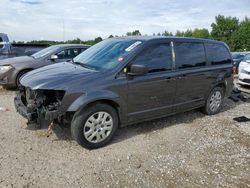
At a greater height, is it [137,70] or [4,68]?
[137,70]

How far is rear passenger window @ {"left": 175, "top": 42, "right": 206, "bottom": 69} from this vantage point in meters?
4.86

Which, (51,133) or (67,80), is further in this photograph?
(51,133)

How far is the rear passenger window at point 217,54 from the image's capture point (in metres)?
5.60

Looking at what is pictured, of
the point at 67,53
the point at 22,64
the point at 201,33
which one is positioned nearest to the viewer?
the point at 22,64

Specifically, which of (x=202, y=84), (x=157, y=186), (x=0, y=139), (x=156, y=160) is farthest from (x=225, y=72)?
(x=0, y=139)

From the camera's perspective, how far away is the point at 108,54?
450 cm

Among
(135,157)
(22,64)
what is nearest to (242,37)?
(22,64)

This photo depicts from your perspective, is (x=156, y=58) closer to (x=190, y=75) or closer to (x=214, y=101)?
(x=190, y=75)

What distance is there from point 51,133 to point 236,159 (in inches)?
120

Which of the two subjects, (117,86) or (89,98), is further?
(117,86)

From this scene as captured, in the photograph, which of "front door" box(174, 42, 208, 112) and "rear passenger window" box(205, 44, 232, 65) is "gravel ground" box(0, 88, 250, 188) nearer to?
"front door" box(174, 42, 208, 112)

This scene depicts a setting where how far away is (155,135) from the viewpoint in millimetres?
4641

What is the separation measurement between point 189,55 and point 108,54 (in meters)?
1.68

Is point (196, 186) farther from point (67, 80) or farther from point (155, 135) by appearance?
point (67, 80)
